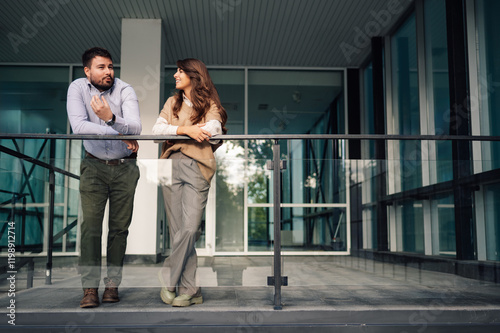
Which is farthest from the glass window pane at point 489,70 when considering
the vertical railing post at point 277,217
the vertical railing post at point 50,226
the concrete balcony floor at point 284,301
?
the vertical railing post at point 50,226

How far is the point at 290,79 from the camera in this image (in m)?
8.06

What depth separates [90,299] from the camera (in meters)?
2.65

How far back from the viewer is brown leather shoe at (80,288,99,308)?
262 centimetres

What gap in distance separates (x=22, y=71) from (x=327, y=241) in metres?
6.88

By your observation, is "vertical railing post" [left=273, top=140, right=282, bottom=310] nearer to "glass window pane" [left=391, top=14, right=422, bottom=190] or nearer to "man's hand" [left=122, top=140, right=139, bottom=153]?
"man's hand" [left=122, top=140, right=139, bottom=153]

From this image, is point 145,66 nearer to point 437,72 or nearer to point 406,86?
point 406,86

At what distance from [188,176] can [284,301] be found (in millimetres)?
969

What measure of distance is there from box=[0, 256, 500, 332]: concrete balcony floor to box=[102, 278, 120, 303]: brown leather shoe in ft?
0.12

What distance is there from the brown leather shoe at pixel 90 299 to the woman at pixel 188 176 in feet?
1.24

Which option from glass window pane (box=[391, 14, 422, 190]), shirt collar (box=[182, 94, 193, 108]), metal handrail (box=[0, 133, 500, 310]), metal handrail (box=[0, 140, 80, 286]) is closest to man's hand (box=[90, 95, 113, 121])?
metal handrail (box=[0, 133, 500, 310])

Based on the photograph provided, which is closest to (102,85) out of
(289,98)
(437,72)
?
(437,72)

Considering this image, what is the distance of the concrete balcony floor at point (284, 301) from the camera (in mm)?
2527

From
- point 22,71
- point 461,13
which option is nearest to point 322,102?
point 461,13

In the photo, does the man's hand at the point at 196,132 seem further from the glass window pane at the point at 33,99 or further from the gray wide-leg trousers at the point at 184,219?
the glass window pane at the point at 33,99
